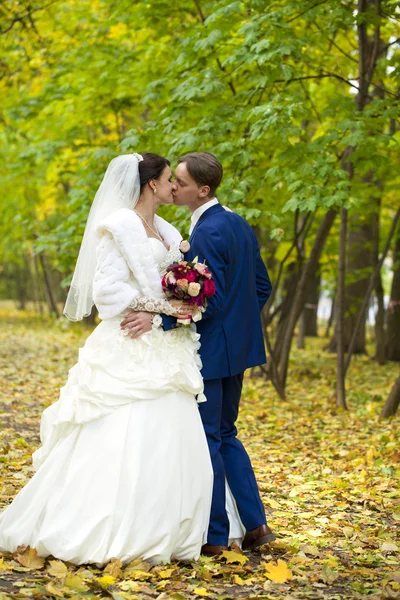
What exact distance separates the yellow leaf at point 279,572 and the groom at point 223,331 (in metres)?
0.34

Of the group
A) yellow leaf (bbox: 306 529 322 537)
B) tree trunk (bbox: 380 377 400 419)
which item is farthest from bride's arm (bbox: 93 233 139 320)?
tree trunk (bbox: 380 377 400 419)

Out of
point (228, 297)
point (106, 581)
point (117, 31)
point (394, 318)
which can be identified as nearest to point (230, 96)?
point (117, 31)

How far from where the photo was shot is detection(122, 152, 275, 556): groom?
4.09 m

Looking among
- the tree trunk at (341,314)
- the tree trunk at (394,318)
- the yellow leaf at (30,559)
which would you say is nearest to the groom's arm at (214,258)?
the yellow leaf at (30,559)

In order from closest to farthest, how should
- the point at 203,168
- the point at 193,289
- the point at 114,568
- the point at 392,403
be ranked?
the point at 114,568 → the point at 193,289 → the point at 203,168 → the point at 392,403

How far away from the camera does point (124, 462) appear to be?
3881 millimetres

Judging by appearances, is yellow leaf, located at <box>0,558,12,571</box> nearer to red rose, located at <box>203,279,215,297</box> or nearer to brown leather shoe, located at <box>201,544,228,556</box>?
brown leather shoe, located at <box>201,544,228,556</box>

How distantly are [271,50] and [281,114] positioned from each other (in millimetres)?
598

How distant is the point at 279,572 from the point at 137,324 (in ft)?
4.84

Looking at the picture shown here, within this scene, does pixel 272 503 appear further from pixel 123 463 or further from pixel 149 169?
pixel 149 169

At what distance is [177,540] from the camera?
12.9 feet

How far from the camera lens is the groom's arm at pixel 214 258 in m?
4.04

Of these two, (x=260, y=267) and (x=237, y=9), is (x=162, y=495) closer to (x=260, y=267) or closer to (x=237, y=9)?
(x=260, y=267)

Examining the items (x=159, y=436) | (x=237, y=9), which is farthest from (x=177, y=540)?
(x=237, y=9)
